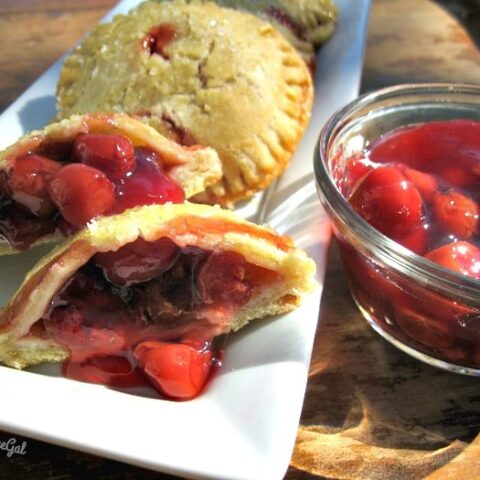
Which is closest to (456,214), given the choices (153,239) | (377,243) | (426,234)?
(426,234)

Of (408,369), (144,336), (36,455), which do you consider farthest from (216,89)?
(36,455)

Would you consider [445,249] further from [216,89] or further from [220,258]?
[216,89]

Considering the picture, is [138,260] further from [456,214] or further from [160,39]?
[160,39]

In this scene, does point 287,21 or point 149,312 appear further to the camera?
point 287,21

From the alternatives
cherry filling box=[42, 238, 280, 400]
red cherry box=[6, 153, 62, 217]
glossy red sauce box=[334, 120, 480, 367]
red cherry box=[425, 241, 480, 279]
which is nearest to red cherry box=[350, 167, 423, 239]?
glossy red sauce box=[334, 120, 480, 367]

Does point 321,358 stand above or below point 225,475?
below

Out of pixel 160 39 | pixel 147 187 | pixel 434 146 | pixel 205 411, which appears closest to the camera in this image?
pixel 205 411

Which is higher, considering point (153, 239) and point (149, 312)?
point (153, 239)
